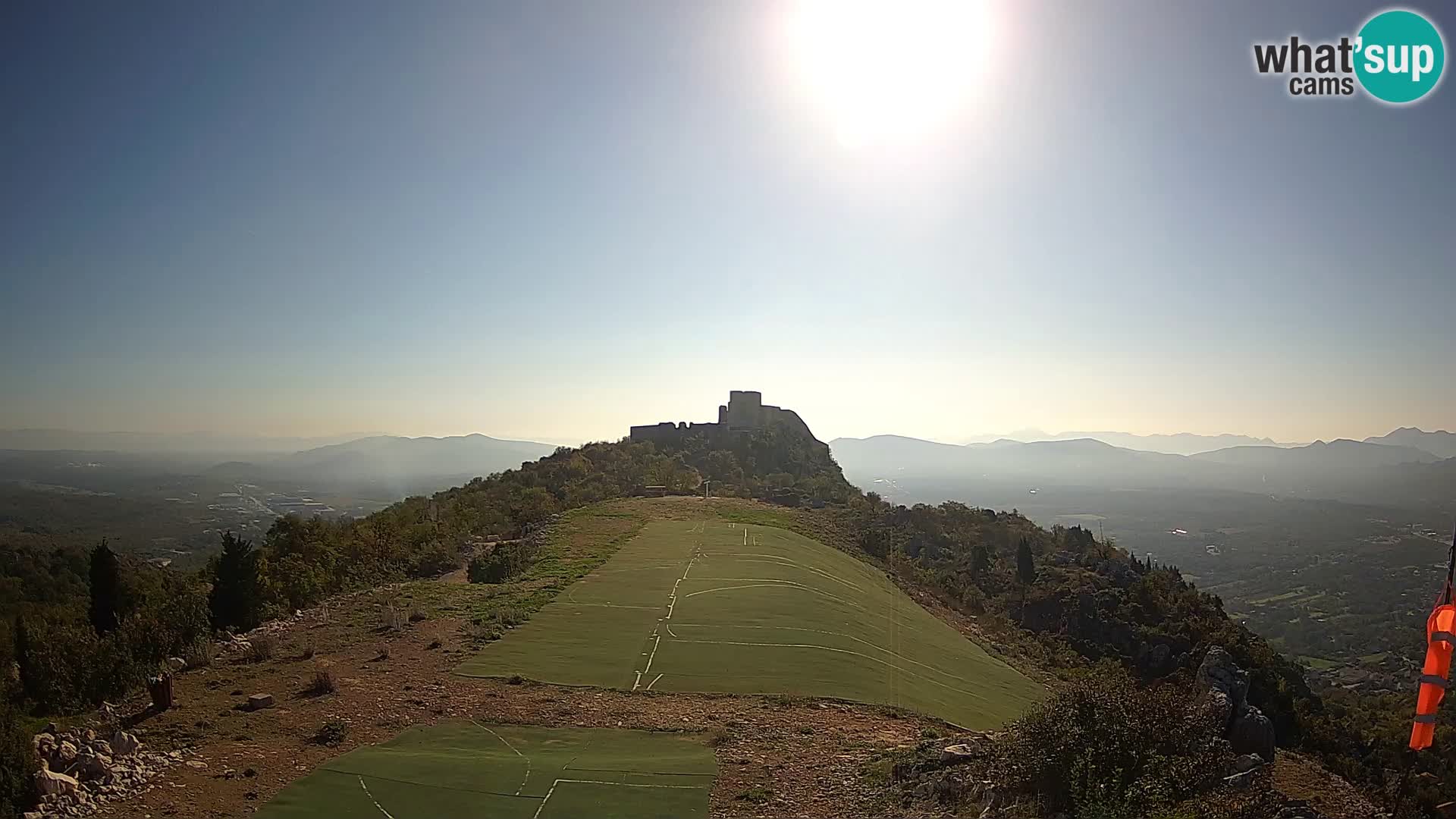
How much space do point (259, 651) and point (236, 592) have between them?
547 cm

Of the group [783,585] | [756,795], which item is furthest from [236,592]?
[756,795]

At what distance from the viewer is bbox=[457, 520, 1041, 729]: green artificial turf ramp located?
1284cm

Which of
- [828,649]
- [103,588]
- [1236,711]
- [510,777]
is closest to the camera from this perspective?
[510,777]

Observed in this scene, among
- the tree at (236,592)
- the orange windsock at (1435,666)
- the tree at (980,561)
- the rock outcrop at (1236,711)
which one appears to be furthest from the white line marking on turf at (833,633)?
the tree at (980,561)

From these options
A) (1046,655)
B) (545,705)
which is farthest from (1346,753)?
(545,705)

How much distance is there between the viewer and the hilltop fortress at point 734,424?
61031 mm

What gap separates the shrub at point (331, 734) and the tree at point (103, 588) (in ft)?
42.3

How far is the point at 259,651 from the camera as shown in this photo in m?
13.1

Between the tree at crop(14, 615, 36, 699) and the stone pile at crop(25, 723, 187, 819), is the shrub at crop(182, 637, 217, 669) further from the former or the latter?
the stone pile at crop(25, 723, 187, 819)

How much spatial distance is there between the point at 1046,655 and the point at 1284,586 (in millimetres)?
16961

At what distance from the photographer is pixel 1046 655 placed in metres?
27.0

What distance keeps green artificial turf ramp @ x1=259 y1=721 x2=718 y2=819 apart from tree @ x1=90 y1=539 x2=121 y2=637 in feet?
46.2

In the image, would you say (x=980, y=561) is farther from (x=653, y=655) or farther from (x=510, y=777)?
(x=510, y=777)

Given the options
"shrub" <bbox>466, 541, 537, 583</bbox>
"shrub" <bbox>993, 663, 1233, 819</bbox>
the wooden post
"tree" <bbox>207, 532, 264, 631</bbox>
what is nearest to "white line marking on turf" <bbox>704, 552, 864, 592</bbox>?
"shrub" <bbox>466, 541, 537, 583</bbox>
